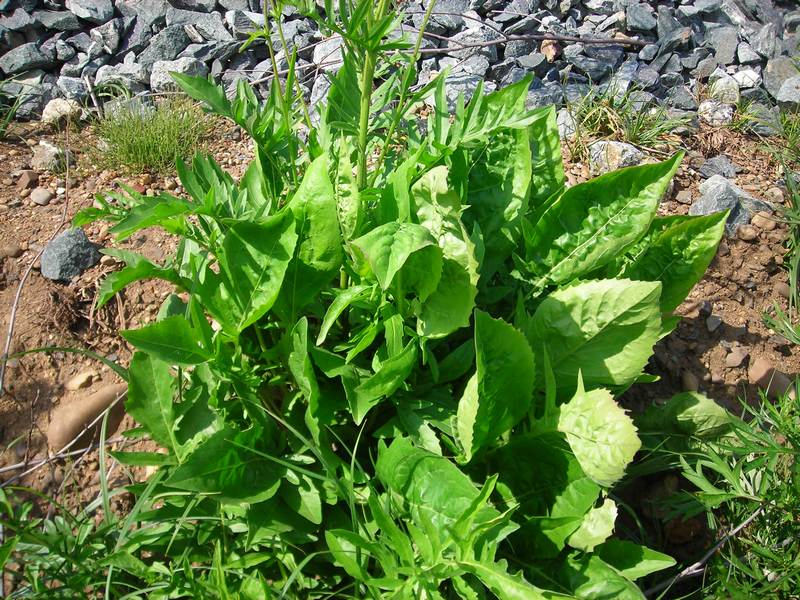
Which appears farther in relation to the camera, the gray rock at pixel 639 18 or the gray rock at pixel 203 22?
the gray rock at pixel 639 18

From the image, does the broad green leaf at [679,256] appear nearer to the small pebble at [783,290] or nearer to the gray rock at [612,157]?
the small pebble at [783,290]

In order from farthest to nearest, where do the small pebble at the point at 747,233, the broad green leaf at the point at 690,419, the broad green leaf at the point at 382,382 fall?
the small pebble at the point at 747,233, the broad green leaf at the point at 690,419, the broad green leaf at the point at 382,382

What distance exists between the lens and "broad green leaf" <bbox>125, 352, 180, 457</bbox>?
1.88 m

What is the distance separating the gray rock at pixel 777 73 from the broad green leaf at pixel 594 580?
3.23m

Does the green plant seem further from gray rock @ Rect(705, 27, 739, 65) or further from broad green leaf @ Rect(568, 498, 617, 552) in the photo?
gray rock @ Rect(705, 27, 739, 65)

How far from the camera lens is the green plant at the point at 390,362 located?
1.62m

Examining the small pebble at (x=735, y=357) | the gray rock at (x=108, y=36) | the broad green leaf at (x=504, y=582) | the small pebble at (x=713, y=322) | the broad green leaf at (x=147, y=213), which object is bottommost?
the small pebble at (x=735, y=357)

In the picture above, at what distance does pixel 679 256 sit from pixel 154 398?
1.48 metres

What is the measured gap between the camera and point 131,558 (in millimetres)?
1770

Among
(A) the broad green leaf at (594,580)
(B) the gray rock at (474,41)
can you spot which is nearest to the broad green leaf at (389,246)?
(A) the broad green leaf at (594,580)

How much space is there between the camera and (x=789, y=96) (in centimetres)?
389

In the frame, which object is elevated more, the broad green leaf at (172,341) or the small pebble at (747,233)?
the broad green leaf at (172,341)

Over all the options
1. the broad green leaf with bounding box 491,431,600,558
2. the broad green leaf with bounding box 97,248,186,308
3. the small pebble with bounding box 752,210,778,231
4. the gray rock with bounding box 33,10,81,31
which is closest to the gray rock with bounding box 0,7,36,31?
the gray rock with bounding box 33,10,81,31

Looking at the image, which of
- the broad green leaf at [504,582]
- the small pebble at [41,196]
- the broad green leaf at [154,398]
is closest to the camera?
the broad green leaf at [504,582]
